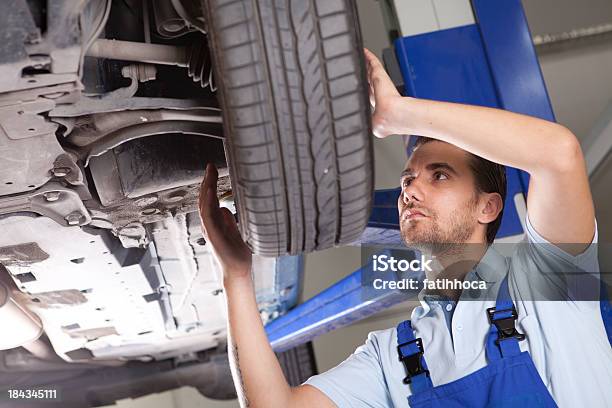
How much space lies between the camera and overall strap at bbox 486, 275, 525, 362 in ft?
5.62

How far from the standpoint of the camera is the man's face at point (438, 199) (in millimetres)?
1896

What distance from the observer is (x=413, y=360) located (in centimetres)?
182

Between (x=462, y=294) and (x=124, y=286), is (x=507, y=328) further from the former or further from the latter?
(x=124, y=286)

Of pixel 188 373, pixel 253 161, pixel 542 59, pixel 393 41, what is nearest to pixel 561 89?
pixel 542 59

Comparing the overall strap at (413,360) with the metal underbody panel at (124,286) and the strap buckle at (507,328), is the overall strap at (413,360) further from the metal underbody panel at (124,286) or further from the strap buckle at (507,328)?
the metal underbody panel at (124,286)

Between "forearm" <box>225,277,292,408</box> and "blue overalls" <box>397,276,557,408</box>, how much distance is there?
310 mm

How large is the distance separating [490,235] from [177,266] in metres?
1.05

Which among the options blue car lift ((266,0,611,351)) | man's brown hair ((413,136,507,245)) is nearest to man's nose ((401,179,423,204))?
man's brown hair ((413,136,507,245))

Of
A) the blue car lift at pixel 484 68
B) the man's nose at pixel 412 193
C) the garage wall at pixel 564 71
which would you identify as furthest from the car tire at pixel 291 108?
the garage wall at pixel 564 71

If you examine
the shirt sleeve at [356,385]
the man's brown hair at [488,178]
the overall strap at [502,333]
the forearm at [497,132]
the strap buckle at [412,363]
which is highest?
the forearm at [497,132]

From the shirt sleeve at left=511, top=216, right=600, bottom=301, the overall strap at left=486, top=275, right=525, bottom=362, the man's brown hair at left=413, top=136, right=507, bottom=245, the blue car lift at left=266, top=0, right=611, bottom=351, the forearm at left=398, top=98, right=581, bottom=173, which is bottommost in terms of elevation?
the overall strap at left=486, top=275, right=525, bottom=362

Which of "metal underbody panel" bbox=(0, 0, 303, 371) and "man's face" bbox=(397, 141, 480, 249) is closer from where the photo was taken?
"metal underbody panel" bbox=(0, 0, 303, 371)

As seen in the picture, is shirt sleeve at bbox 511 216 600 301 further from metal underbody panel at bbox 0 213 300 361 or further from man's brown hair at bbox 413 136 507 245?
metal underbody panel at bbox 0 213 300 361

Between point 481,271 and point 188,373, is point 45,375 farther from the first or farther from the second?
point 481,271
